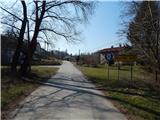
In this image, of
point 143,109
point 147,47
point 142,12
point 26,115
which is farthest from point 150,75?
point 26,115

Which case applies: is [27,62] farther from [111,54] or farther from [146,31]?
[146,31]

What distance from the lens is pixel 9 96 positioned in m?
17.5

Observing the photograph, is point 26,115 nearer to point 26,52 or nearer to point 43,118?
point 43,118

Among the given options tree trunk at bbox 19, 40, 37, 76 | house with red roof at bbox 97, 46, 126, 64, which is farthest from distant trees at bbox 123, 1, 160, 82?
tree trunk at bbox 19, 40, 37, 76

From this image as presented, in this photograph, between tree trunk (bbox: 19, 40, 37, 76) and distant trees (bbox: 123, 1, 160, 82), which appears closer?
distant trees (bbox: 123, 1, 160, 82)

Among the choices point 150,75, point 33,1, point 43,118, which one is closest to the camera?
point 43,118

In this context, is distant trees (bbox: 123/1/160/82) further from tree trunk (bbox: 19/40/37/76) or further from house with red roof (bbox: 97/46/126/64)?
tree trunk (bbox: 19/40/37/76)

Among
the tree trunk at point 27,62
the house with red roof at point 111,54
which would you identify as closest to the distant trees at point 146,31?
the house with red roof at point 111,54

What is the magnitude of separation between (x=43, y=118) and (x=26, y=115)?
80cm

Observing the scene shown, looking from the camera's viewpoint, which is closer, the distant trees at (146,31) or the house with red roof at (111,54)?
the distant trees at (146,31)

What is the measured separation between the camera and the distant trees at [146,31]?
21.7 meters

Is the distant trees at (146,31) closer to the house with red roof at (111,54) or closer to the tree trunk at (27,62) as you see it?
the house with red roof at (111,54)

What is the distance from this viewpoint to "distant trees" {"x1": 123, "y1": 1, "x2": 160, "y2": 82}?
853 inches

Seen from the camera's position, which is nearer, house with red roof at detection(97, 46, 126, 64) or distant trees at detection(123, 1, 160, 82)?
distant trees at detection(123, 1, 160, 82)
